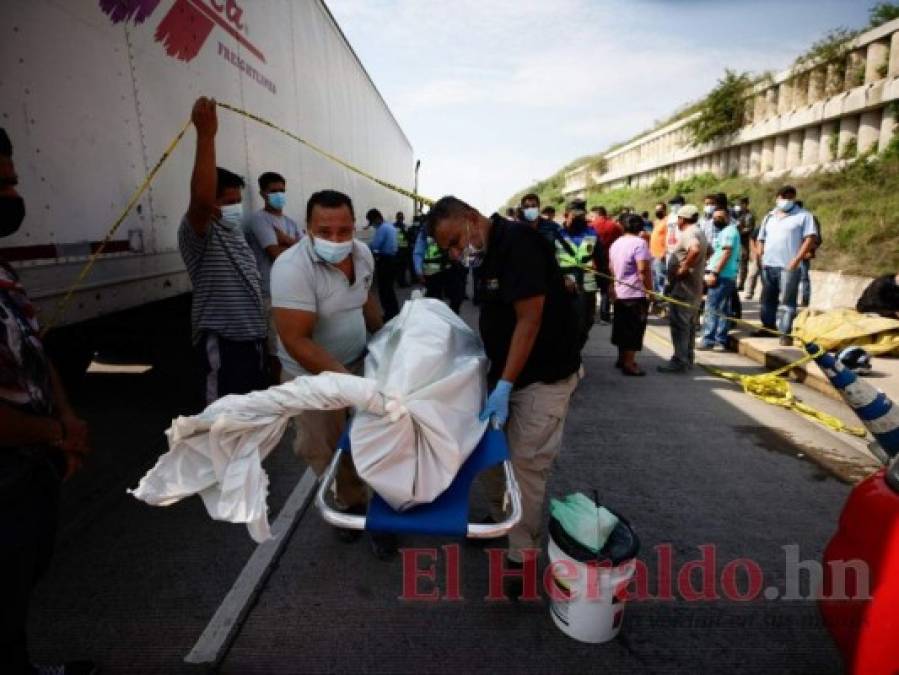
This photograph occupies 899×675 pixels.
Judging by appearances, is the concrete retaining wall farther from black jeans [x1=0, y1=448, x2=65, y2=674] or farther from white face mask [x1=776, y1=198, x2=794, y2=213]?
black jeans [x1=0, y1=448, x2=65, y2=674]

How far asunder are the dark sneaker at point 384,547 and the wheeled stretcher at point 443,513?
40.9 inches

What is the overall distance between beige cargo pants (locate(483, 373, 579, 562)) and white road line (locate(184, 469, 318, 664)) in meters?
1.27

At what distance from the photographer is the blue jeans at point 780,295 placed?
263 inches

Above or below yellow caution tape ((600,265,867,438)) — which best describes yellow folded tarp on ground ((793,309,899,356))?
above

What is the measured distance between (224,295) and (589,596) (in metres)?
2.61

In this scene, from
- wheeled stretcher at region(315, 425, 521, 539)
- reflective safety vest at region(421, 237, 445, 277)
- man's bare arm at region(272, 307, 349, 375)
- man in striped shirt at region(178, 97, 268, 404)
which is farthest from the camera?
reflective safety vest at region(421, 237, 445, 277)

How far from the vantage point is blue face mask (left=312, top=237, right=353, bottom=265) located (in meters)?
2.52

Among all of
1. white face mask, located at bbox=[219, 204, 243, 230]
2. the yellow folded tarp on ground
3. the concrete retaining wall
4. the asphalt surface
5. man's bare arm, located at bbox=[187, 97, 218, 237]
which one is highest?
the concrete retaining wall

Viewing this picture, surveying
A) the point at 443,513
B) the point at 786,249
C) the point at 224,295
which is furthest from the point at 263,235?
the point at 786,249

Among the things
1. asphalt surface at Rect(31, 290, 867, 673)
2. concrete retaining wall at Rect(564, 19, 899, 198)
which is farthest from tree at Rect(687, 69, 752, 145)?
asphalt surface at Rect(31, 290, 867, 673)

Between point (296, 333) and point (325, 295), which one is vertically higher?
point (325, 295)

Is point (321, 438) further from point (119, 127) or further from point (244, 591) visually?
point (119, 127)

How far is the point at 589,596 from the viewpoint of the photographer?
85.1 inches

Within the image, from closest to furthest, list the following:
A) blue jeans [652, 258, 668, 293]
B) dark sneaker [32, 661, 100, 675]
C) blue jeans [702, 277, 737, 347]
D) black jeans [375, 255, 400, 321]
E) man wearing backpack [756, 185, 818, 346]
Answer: dark sneaker [32, 661, 100, 675] → man wearing backpack [756, 185, 818, 346] → blue jeans [702, 277, 737, 347] → black jeans [375, 255, 400, 321] → blue jeans [652, 258, 668, 293]
